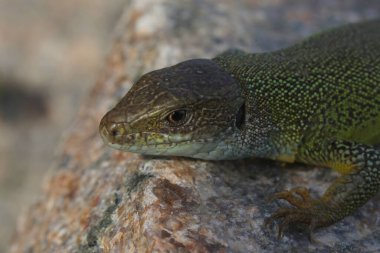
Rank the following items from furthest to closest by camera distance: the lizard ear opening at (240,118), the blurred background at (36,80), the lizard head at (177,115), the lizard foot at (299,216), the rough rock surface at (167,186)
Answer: the blurred background at (36,80)
the lizard ear opening at (240,118)
the lizard head at (177,115)
the lizard foot at (299,216)
the rough rock surface at (167,186)

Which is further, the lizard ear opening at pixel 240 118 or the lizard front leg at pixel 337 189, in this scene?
the lizard ear opening at pixel 240 118

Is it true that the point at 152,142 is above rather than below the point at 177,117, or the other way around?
below

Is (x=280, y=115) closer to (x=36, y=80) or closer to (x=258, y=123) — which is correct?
(x=258, y=123)

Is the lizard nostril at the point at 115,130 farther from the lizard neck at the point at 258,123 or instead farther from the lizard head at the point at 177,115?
the lizard neck at the point at 258,123

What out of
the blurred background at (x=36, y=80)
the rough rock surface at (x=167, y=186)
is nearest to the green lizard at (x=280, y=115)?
the rough rock surface at (x=167, y=186)

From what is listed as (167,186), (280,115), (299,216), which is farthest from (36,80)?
(299,216)

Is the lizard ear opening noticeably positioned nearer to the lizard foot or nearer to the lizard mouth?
the lizard mouth

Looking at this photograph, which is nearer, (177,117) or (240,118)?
(177,117)
